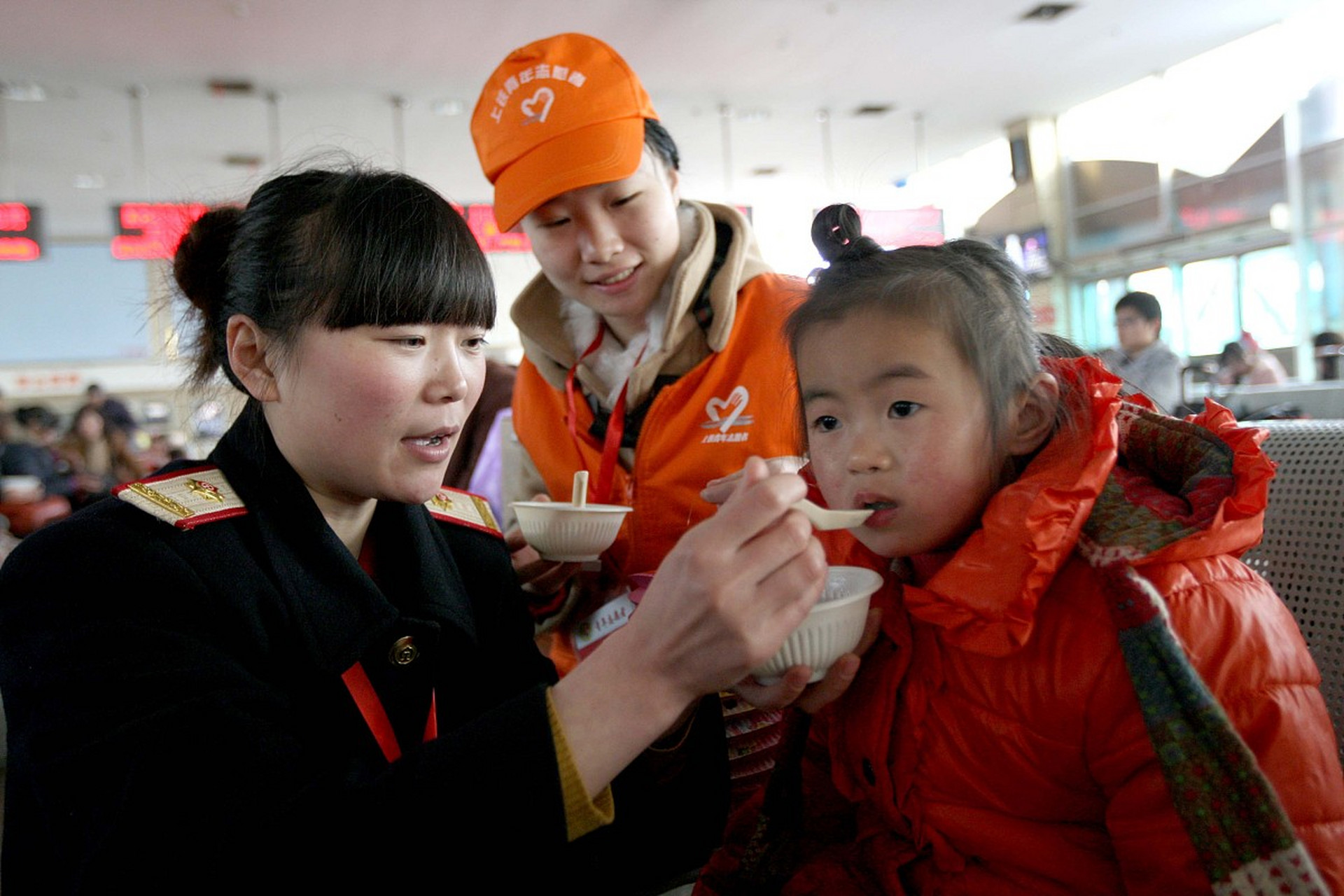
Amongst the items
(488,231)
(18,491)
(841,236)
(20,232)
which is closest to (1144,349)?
(841,236)

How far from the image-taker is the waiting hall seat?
1008 millimetres

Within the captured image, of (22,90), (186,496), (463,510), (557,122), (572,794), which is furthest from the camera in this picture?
(22,90)

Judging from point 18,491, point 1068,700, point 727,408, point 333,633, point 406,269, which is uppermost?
point 406,269

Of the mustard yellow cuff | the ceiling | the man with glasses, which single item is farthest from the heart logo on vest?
the ceiling

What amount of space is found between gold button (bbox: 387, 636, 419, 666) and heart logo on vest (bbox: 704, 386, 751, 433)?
2.35ft

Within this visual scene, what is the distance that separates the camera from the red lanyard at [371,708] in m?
0.94

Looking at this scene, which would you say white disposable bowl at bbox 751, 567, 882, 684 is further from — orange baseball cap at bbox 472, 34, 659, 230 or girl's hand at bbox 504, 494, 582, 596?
orange baseball cap at bbox 472, 34, 659, 230

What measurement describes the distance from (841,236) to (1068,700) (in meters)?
0.61

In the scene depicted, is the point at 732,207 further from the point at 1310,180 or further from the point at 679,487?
the point at 1310,180

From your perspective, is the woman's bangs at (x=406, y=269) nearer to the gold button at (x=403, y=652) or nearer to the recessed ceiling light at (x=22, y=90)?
the gold button at (x=403, y=652)

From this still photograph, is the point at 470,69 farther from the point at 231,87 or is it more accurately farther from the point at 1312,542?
the point at 1312,542

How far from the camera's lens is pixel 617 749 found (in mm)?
715

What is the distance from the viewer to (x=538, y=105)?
1.54 metres

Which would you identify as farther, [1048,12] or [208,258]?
[1048,12]
